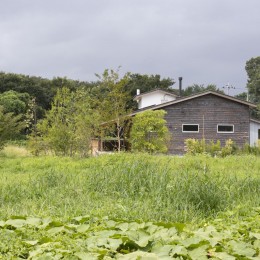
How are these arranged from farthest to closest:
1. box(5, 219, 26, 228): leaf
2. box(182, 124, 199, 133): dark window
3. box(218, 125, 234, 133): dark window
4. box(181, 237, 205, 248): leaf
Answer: box(182, 124, 199, 133): dark window, box(218, 125, 234, 133): dark window, box(5, 219, 26, 228): leaf, box(181, 237, 205, 248): leaf

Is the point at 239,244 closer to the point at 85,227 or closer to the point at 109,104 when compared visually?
the point at 85,227

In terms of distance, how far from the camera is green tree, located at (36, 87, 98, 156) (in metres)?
14.0

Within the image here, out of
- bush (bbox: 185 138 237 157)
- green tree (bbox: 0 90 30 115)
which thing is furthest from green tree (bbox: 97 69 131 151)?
green tree (bbox: 0 90 30 115)

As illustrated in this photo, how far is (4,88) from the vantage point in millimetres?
40156

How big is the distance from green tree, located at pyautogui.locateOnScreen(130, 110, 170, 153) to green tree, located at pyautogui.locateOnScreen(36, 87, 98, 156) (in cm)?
438

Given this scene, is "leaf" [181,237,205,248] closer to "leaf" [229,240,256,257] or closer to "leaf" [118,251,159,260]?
"leaf" [229,240,256,257]

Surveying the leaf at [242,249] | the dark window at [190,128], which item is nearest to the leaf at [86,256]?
the leaf at [242,249]

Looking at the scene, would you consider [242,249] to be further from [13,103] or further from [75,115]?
[13,103]

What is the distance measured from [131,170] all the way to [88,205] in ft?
5.40

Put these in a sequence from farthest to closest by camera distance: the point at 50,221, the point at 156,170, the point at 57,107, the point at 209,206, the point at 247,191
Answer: the point at 57,107
the point at 156,170
the point at 247,191
the point at 209,206
the point at 50,221

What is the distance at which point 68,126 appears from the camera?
14344 mm

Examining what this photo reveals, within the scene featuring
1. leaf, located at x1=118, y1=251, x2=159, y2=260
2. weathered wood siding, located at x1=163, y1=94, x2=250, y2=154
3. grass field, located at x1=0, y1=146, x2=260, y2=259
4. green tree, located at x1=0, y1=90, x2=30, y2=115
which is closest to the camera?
leaf, located at x1=118, y1=251, x2=159, y2=260

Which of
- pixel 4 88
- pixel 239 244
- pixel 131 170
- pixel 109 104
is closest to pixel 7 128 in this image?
pixel 109 104

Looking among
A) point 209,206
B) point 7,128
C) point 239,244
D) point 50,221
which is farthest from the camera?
point 7,128
